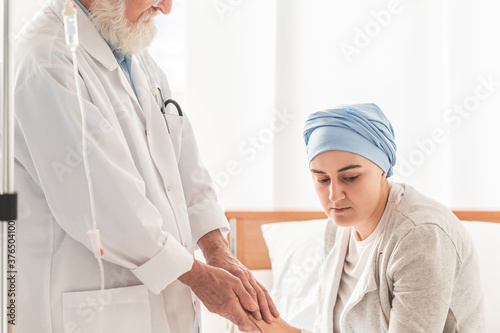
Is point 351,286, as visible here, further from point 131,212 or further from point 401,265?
point 131,212

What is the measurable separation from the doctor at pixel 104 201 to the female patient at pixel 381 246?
10.8 inches

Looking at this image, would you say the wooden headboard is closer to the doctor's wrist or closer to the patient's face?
the doctor's wrist

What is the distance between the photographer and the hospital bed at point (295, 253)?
225 cm

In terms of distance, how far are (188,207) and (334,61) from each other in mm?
1308

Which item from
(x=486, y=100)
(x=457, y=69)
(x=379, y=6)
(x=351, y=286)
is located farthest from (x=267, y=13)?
(x=351, y=286)

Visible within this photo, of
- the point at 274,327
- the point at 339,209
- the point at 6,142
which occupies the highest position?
the point at 6,142

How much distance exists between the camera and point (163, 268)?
1394 millimetres

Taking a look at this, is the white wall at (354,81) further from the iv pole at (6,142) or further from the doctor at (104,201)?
the iv pole at (6,142)

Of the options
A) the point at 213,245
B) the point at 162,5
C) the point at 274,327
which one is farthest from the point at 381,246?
the point at 162,5

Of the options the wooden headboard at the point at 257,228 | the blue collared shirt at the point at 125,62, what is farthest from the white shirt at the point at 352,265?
the wooden headboard at the point at 257,228

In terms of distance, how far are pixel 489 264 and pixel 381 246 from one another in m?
1.00

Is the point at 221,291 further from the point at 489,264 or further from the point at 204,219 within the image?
the point at 489,264

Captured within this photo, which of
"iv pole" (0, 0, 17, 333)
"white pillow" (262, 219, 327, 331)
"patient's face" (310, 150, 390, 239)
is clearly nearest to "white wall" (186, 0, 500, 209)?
"white pillow" (262, 219, 327, 331)

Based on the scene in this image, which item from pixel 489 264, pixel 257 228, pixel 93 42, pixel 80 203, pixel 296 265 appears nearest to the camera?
pixel 80 203
